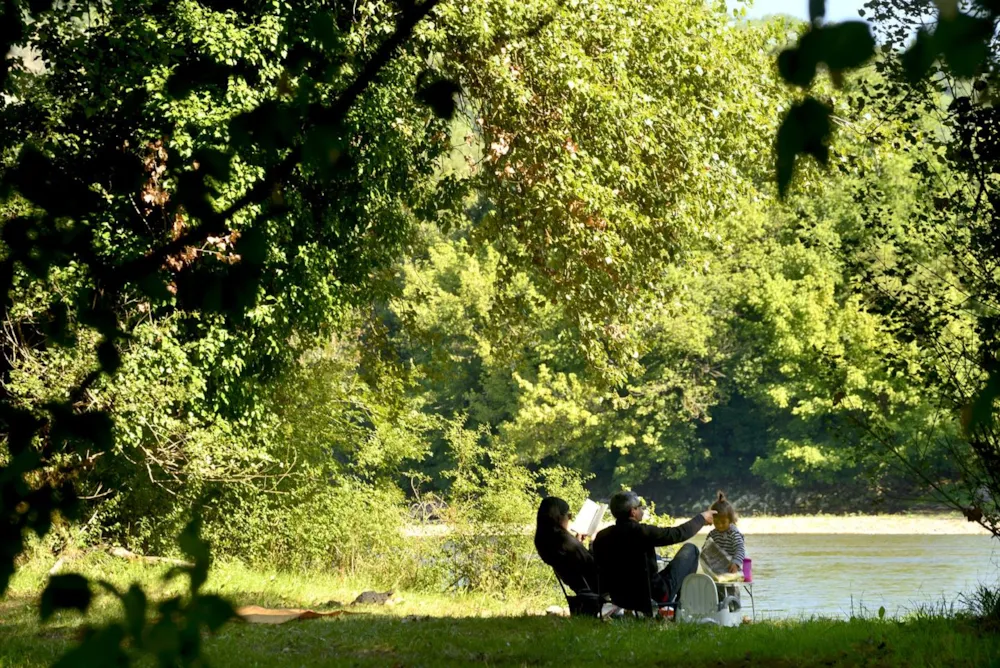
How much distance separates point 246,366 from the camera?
13359mm

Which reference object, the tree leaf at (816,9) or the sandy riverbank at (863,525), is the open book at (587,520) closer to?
the tree leaf at (816,9)

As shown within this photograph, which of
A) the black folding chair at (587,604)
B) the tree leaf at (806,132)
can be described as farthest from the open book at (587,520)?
the tree leaf at (806,132)

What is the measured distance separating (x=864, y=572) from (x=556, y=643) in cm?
1840

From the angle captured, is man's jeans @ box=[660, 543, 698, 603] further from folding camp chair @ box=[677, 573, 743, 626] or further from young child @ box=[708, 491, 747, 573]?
young child @ box=[708, 491, 747, 573]

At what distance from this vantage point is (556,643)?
7918 millimetres

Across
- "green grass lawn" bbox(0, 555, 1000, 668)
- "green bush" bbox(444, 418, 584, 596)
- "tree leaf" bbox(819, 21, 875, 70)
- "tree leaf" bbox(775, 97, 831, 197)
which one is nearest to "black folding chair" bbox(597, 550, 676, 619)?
"green grass lawn" bbox(0, 555, 1000, 668)

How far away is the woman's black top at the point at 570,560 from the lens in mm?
9992

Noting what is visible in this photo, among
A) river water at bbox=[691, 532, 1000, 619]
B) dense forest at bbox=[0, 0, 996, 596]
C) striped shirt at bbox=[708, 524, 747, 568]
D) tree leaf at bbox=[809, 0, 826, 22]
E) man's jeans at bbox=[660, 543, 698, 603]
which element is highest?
dense forest at bbox=[0, 0, 996, 596]

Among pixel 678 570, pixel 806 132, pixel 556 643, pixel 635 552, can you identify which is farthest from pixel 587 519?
pixel 806 132

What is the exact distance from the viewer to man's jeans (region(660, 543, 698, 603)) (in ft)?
32.1

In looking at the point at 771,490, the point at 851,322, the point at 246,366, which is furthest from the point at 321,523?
the point at 771,490

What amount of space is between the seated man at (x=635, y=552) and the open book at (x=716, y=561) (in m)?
0.78

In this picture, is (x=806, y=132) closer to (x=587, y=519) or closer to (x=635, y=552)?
(x=635, y=552)

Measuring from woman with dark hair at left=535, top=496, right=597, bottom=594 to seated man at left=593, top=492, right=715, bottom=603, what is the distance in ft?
0.56
